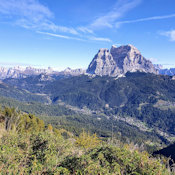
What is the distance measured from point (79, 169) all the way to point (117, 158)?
3.40 metres

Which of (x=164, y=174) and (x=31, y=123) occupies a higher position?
(x=164, y=174)

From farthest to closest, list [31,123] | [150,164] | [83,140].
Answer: [31,123] → [83,140] → [150,164]

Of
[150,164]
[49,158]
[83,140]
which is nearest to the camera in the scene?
[150,164]

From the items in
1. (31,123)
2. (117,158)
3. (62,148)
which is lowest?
(31,123)

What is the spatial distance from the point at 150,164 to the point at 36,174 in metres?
7.70

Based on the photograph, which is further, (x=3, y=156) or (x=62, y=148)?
(x=62, y=148)

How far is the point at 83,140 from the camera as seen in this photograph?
39031 millimetres

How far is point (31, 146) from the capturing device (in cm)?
1470

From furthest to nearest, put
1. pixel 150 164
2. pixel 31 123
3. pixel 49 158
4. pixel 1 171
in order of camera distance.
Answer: pixel 31 123, pixel 49 158, pixel 150 164, pixel 1 171

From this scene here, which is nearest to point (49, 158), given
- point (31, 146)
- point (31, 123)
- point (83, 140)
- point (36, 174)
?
point (36, 174)

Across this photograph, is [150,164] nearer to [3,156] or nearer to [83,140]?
[3,156]

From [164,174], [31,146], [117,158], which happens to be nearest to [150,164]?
[164,174]

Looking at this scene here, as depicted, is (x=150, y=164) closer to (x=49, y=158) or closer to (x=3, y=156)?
(x=49, y=158)

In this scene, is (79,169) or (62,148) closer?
(79,169)
